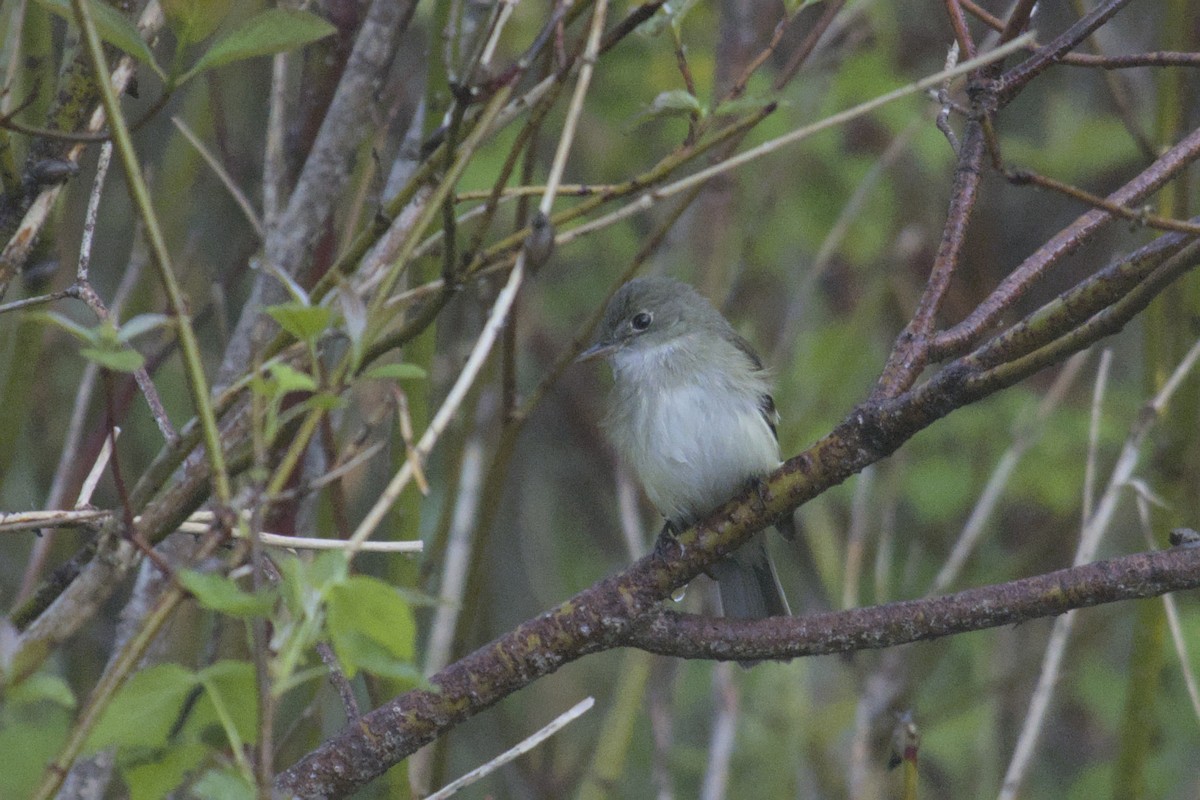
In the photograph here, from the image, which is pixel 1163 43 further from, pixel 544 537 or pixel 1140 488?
pixel 544 537

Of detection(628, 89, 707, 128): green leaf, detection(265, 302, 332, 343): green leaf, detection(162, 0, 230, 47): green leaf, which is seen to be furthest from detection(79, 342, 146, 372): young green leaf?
detection(628, 89, 707, 128): green leaf

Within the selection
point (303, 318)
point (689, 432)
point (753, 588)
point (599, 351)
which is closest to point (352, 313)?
point (303, 318)

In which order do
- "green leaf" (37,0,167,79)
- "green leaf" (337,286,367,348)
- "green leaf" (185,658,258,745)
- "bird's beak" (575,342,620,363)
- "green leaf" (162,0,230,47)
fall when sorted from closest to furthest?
"green leaf" (185,658,258,745), "green leaf" (337,286,367,348), "green leaf" (37,0,167,79), "green leaf" (162,0,230,47), "bird's beak" (575,342,620,363)

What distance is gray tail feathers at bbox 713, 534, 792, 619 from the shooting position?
12.8ft

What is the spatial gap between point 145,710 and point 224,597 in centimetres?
16

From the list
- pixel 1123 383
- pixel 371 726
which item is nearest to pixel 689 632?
pixel 371 726

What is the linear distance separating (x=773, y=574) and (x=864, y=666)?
6.43 ft

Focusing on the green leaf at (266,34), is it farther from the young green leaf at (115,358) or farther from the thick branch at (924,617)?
the thick branch at (924,617)

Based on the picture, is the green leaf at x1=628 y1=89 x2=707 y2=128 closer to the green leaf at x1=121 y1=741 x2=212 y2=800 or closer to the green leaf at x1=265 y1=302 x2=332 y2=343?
the green leaf at x1=265 y1=302 x2=332 y2=343

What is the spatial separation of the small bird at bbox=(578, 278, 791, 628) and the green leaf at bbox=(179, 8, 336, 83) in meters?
2.26

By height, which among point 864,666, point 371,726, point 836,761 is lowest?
point 836,761

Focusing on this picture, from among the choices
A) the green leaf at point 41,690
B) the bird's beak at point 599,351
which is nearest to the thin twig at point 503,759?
the green leaf at point 41,690

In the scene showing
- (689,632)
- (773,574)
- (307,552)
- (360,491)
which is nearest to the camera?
(689,632)

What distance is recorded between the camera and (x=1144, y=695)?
3.32m
